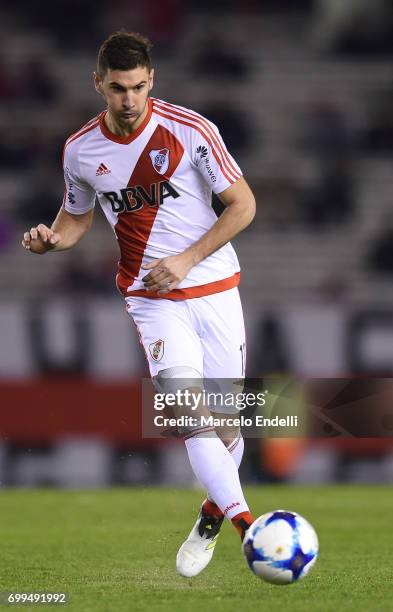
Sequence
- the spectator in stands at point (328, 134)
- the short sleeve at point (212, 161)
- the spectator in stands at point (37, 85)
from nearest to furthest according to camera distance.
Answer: the short sleeve at point (212, 161) < the spectator in stands at point (328, 134) < the spectator in stands at point (37, 85)

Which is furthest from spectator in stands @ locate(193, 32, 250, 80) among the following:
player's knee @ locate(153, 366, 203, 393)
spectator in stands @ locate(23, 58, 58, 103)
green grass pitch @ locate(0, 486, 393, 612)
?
player's knee @ locate(153, 366, 203, 393)

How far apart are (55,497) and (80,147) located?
585 cm

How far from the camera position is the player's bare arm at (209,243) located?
18.4 ft

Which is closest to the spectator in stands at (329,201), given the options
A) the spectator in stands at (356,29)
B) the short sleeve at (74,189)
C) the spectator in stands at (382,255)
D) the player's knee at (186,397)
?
the spectator in stands at (382,255)

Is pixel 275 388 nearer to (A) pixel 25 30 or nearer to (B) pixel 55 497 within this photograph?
(B) pixel 55 497

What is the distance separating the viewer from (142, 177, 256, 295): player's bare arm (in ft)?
18.4

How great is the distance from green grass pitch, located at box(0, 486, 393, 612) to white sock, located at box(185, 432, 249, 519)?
0.38 meters

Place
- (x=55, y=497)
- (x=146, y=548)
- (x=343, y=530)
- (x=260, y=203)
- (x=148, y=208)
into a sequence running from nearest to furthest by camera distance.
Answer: (x=148, y=208) → (x=146, y=548) → (x=343, y=530) → (x=55, y=497) → (x=260, y=203)

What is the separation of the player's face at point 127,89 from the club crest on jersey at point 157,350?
101 cm

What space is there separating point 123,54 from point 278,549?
86.0 inches

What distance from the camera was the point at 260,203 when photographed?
17.9 metres

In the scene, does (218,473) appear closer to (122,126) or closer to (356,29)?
(122,126)

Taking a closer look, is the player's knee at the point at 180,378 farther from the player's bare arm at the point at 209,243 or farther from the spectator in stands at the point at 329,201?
the spectator in stands at the point at 329,201

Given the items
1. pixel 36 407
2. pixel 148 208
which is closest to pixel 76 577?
pixel 148 208
